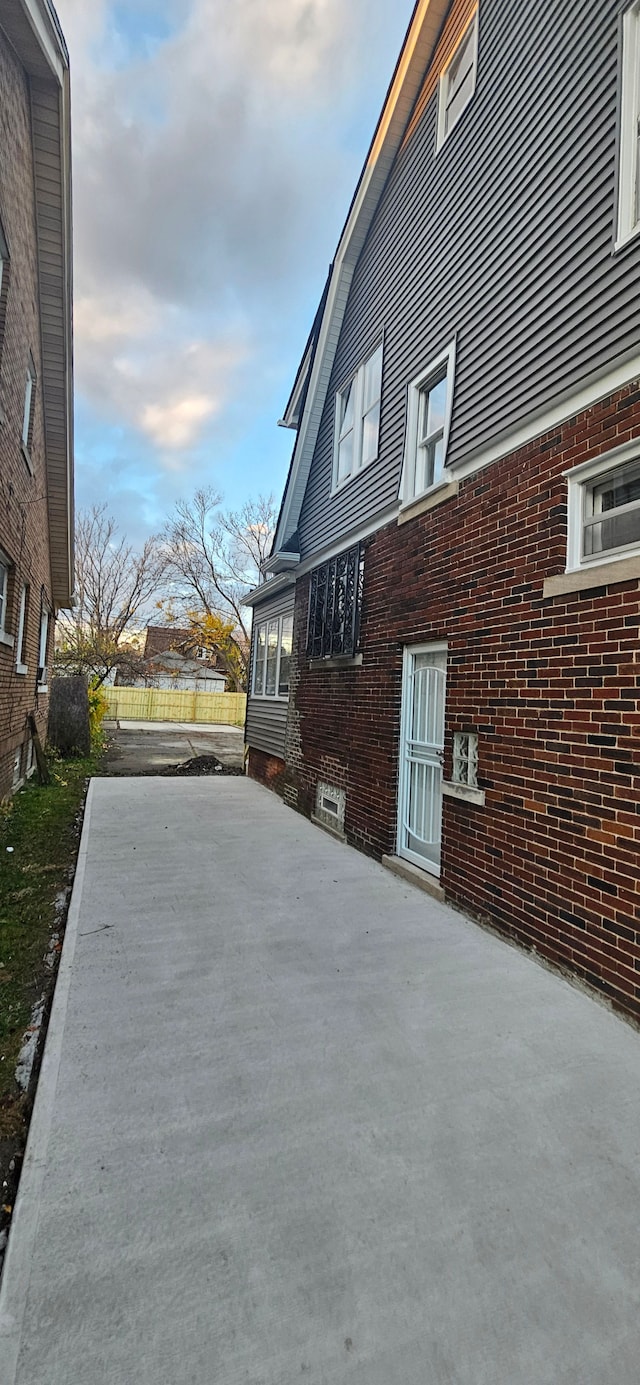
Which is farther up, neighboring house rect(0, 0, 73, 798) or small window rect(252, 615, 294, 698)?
neighboring house rect(0, 0, 73, 798)

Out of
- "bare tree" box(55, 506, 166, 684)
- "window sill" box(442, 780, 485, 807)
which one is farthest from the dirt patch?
"bare tree" box(55, 506, 166, 684)

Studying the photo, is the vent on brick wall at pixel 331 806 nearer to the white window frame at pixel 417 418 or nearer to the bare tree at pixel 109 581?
Result: the white window frame at pixel 417 418

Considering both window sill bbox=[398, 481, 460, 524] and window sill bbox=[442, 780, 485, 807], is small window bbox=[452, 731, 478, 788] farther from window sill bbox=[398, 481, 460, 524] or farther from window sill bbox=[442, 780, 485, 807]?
window sill bbox=[398, 481, 460, 524]

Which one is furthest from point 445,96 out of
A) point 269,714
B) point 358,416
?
point 269,714

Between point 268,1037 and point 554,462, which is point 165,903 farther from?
point 554,462

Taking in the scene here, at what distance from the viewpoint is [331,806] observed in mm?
6867

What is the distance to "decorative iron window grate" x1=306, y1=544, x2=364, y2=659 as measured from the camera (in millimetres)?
6344

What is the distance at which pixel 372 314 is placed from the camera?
6.60 meters

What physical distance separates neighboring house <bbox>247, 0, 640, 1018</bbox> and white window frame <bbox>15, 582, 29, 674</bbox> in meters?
4.43

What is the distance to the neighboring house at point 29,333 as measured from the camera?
5.32 m

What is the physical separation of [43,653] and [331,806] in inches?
334

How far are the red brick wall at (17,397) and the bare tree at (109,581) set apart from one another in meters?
21.0

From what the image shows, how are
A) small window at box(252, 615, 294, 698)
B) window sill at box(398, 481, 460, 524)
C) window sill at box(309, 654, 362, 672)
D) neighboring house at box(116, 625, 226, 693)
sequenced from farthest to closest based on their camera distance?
1. neighboring house at box(116, 625, 226, 693)
2. small window at box(252, 615, 294, 698)
3. window sill at box(309, 654, 362, 672)
4. window sill at box(398, 481, 460, 524)

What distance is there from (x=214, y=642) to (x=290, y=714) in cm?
2425
